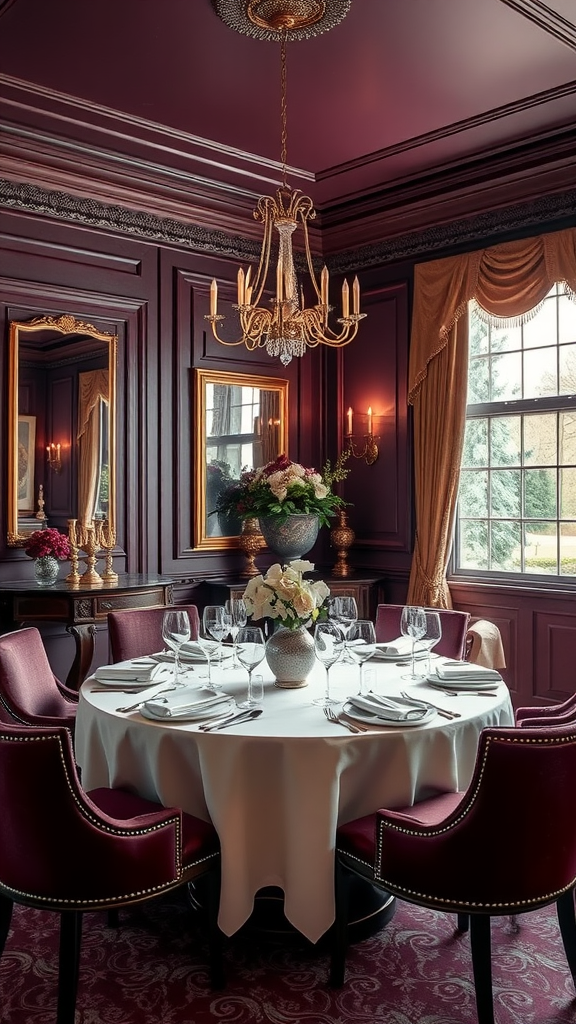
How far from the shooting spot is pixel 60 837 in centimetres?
205

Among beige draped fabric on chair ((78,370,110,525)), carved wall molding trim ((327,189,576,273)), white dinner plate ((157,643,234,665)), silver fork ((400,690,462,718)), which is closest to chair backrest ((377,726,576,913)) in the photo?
silver fork ((400,690,462,718))

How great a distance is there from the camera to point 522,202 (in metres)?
4.77

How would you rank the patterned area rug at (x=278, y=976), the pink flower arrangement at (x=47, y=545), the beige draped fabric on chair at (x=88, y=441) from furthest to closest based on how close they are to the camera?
1. the beige draped fabric on chair at (x=88, y=441)
2. the pink flower arrangement at (x=47, y=545)
3. the patterned area rug at (x=278, y=976)

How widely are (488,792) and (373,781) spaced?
1.53 feet

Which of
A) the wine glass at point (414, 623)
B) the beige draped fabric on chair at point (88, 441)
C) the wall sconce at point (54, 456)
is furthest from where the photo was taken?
the beige draped fabric on chair at point (88, 441)

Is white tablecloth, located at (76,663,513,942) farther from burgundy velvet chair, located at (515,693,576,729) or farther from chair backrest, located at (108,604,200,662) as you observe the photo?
chair backrest, located at (108,604,200,662)

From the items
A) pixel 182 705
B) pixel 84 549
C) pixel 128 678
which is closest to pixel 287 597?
pixel 182 705

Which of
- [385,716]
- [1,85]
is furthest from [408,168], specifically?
[385,716]

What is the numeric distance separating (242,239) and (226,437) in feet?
4.37

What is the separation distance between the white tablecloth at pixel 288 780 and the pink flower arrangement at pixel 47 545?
2.02 metres

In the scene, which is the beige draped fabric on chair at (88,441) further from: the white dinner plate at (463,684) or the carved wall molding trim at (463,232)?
the white dinner plate at (463,684)

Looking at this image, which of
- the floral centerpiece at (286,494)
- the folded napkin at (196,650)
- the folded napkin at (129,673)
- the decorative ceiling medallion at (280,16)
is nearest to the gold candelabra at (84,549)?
the floral centerpiece at (286,494)

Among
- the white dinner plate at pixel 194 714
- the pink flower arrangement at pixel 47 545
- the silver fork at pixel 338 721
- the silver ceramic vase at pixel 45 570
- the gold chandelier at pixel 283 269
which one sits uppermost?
the gold chandelier at pixel 283 269

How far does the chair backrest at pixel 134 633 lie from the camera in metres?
3.65
